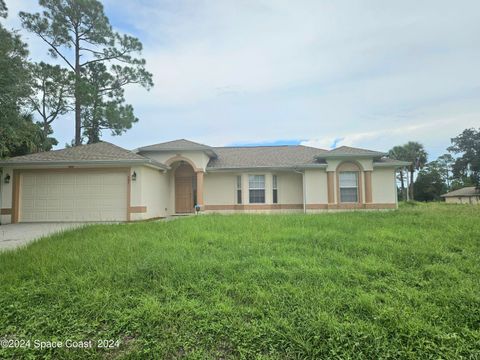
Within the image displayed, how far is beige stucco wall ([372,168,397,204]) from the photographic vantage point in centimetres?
1577

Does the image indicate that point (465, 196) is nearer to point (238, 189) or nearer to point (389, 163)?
point (389, 163)

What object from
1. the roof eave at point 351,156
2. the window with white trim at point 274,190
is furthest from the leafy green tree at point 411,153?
the window with white trim at point 274,190

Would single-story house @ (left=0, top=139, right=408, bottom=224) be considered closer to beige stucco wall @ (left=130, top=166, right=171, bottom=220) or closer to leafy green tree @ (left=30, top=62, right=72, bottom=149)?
beige stucco wall @ (left=130, top=166, right=171, bottom=220)

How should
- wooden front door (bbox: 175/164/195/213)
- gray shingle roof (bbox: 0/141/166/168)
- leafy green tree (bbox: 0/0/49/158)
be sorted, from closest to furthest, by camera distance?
leafy green tree (bbox: 0/0/49/158) < gray shingle roof (bbox: 0/141/166/168) < wooden front door (bbox: 175/164/195/213)

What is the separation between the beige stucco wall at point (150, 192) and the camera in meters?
13.0

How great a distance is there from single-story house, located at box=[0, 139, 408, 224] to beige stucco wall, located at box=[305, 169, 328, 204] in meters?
0.06

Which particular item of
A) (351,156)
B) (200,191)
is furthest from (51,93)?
(351,156)

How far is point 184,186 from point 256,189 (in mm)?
4521

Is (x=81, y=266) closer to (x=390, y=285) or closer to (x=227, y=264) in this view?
(x=227, y=264)

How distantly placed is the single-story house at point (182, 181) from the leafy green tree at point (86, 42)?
10.6 meters

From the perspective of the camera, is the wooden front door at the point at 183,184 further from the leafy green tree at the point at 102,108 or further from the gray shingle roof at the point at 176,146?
the leafy green tree at the point at 102,108

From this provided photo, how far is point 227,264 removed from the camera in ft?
16.1

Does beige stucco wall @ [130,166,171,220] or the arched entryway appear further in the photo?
the arched entryway

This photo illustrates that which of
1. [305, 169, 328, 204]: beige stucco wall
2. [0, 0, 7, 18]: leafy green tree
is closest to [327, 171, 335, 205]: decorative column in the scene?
[305, 169, 328, 204]: beige stucco wall
